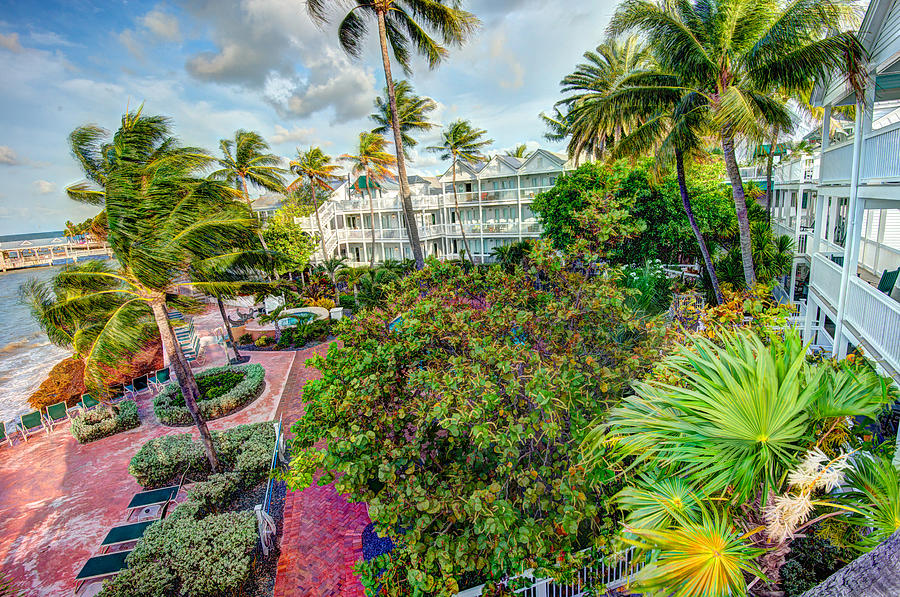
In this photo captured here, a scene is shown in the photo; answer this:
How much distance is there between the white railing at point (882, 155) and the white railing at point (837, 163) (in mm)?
1703

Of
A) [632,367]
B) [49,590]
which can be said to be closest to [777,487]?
[632,367]

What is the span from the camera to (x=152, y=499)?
7863 millimetres

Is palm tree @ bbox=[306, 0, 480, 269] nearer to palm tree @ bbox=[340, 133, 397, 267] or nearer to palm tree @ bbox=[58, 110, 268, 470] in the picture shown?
palm tree @ bbox=[58, 110, 268, 470]

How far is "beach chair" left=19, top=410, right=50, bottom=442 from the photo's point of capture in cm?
1212

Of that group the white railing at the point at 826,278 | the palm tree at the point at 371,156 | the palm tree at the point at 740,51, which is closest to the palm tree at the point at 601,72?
the palm tree at the point at 740,51

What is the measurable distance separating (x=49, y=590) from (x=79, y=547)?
991mm

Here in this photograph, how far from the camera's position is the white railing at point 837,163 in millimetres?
Answer: 9211

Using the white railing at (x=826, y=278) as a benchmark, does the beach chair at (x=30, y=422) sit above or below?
below

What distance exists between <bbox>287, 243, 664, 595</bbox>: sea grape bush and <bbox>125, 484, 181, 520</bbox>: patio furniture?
183 inches

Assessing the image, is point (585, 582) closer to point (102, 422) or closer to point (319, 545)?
point (319, 545)

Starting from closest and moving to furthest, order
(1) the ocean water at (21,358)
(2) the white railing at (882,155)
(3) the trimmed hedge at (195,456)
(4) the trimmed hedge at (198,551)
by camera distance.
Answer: (4) the trimmed hedge at (198,551) < (2) the white railing at (882,155) < (3) the trimmed hedge at (195,456) < (1) the ocean water at (21,358)

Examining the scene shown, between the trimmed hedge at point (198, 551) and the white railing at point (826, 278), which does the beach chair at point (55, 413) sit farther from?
the white railing at point (826, 278)

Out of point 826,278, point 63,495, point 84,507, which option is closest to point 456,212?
point 826,278

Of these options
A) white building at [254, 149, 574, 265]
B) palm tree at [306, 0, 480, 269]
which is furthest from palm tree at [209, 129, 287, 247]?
palm tree at [306, 0, 480, 269]
